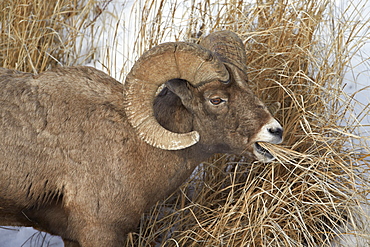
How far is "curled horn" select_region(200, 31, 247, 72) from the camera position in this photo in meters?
4.17

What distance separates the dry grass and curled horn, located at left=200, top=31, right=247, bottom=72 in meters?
0.67

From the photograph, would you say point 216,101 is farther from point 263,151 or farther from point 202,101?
point 263,151

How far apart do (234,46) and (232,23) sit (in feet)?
4.62

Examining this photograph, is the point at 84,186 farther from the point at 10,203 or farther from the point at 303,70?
the point at 303,70

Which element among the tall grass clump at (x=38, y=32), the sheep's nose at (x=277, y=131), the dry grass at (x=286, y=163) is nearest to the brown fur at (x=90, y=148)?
the sheep's nose at (x=277, y=131)

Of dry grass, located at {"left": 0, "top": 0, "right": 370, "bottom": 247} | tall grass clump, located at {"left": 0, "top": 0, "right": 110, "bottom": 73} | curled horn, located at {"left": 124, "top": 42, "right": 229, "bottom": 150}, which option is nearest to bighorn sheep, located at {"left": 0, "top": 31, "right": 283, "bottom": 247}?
curled horn, located at {"left": 124, "top": 42, "right": 229, "bottom": 150}

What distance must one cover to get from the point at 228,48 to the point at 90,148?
148 centimetres

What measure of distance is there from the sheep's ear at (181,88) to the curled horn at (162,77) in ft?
0.29

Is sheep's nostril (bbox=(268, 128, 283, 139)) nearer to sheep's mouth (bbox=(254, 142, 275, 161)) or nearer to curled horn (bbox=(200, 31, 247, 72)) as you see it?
sheep's mouth (bbox=(254, 142, 275, 161))

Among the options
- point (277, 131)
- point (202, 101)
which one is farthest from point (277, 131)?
point (202, 101)

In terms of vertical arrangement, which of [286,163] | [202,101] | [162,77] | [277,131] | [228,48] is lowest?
[286,163]

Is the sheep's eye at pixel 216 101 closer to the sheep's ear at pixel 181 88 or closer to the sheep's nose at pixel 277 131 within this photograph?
the sheep's ear at pixel 181 88

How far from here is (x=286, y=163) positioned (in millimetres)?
4758

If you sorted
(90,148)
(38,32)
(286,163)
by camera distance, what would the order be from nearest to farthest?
(90,148), (286,163), (38,32)
